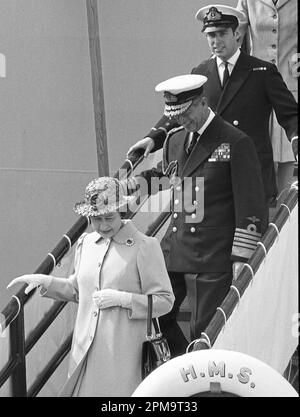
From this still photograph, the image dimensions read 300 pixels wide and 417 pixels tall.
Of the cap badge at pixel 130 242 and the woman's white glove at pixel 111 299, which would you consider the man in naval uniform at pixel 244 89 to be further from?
the woman's white glove at pixel 111 299

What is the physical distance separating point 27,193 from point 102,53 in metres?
1.08

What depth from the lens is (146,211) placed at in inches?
251

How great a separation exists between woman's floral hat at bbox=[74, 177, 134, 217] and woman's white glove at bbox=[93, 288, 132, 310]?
351 millimetres

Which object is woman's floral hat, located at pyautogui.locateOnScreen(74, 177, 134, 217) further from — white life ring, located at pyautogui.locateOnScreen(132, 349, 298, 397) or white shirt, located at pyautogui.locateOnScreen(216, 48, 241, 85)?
white life ring, located at pyautogui.locateOnScreen(132, 349, 298, 397)

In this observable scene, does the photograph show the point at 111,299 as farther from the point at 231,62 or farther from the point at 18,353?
the point at 231,62

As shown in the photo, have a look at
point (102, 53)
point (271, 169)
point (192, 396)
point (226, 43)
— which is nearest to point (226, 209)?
point (271, 169)

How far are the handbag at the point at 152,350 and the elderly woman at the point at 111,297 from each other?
3cm

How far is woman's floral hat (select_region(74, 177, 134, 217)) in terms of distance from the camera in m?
5.32

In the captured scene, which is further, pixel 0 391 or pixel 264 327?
pixel 0 391

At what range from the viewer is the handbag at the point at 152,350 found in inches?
205

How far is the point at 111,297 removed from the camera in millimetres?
5250

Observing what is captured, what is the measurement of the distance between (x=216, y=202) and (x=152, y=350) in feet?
2.63
